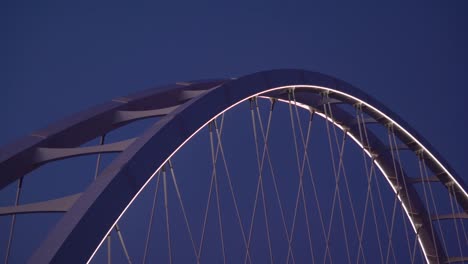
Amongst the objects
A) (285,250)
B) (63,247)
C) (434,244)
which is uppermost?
(63,247)

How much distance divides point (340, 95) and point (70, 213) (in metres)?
10.2

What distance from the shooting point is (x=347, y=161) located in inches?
2586

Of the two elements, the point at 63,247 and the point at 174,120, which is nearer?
the point at 63,247

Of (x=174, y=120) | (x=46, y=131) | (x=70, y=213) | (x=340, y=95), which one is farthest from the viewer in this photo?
(x=340, y=95)

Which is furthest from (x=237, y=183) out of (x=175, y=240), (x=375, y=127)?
(x=375, y=127)

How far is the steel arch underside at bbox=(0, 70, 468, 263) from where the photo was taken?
6832 mm

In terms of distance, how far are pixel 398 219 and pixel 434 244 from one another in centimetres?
3944

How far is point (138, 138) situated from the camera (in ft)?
27.7

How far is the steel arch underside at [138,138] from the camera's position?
22.4 ft

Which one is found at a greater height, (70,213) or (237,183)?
(70,213)

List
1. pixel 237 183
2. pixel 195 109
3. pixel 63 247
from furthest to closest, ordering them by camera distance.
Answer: pixel 237 183, pixel 195 109, pixel 63 247

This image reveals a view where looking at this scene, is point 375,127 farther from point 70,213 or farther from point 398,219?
point 70,213

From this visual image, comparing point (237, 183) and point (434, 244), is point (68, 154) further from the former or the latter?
point (237, 183)

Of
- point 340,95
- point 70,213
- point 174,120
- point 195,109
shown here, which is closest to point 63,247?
point 70,213
